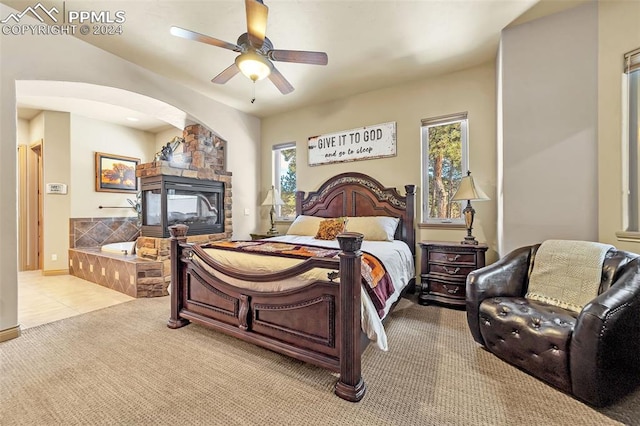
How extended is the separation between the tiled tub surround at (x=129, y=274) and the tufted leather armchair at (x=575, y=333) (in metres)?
3.63

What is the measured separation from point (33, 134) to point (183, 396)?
6.39 metres

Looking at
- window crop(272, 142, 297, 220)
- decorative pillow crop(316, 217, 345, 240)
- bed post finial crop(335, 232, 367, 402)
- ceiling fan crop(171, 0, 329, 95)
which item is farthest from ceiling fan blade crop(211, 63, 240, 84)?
window crop(272, 142, 297, 220)

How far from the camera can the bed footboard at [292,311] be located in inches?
63.4

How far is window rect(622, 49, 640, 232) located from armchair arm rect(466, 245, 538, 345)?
0.73 metres

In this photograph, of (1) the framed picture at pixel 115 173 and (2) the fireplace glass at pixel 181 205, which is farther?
(1) the framed picture at pixel 115 173

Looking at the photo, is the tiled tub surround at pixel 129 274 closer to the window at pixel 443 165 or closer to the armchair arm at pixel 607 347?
the window at pixel 443 165

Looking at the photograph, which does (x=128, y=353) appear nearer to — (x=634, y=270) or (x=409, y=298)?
(x=409, y=298)

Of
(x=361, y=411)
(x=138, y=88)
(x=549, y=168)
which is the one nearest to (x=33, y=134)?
(x=138, y=88)

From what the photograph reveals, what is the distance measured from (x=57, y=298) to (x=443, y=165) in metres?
5.40

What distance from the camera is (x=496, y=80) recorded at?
3.21 m

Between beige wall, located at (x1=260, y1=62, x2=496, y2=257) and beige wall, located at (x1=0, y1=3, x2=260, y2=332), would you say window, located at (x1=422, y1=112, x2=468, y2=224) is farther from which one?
beige wall, located at (x1=0, y1=3, x2=260, y2=332)

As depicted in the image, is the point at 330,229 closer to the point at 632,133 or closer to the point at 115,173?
the point at 632,133

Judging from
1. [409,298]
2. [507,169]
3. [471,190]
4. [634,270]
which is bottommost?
[409,298]

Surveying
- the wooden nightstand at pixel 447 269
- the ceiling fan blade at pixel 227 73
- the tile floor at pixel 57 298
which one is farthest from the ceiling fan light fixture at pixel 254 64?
the tile floor at pixel 57 298
